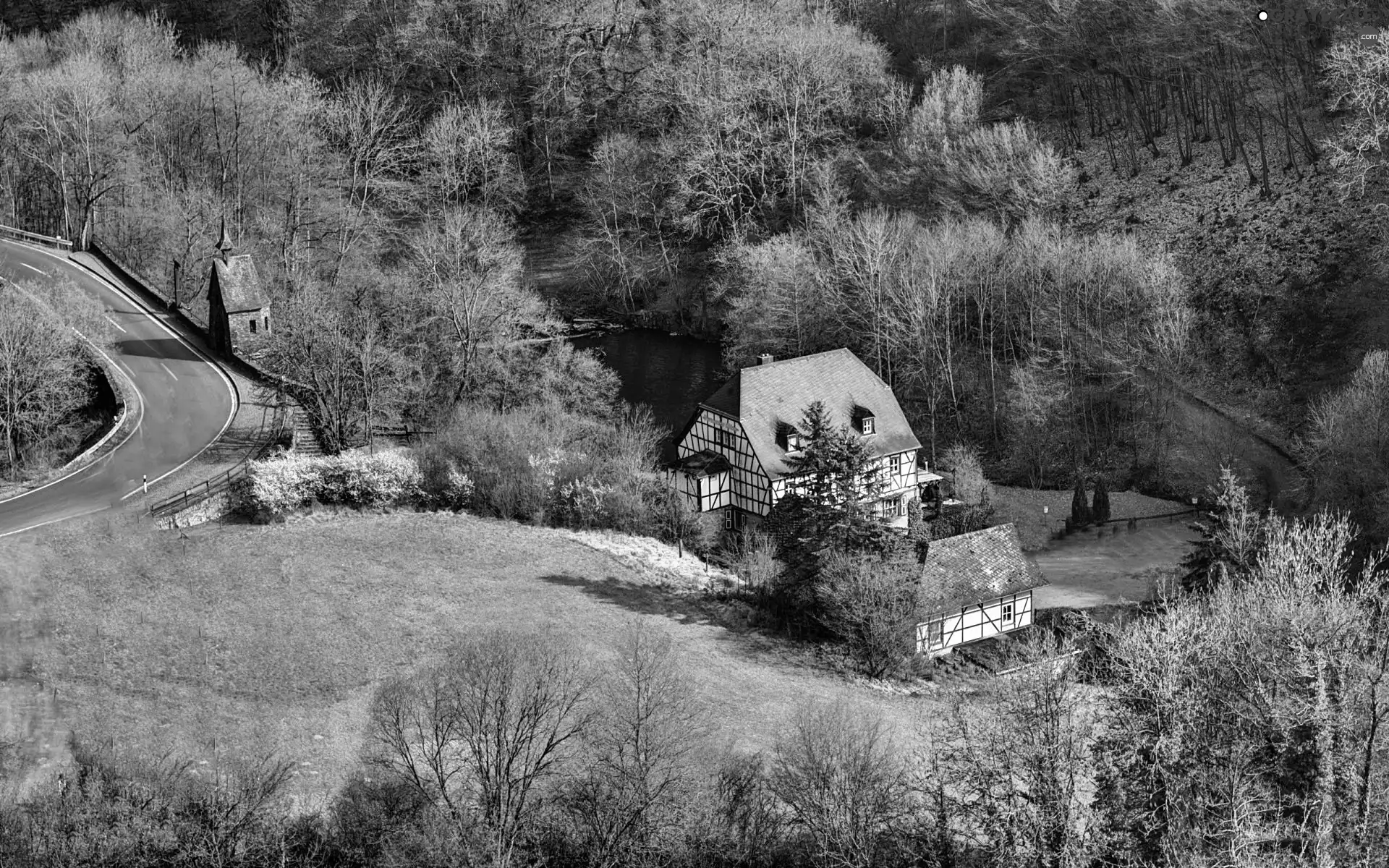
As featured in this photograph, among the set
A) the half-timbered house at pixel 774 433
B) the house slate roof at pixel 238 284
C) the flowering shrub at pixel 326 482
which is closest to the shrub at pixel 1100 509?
the half-timbered house at pixel 774 433

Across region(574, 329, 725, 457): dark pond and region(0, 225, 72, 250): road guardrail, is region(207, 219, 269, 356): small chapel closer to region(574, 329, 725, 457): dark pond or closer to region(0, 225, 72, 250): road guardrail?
region(0, 225, 72, 250): road guardrail

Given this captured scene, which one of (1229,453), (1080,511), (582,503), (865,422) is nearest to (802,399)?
(865,422)

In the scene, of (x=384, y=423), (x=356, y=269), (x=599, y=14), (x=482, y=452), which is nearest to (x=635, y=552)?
(x=482, y=452)

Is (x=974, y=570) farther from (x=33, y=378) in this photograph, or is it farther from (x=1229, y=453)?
(x=33, y=378)

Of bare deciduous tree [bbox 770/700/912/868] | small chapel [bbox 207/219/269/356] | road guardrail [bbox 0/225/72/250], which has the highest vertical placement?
road guardrail [bbox 0/225/72/250]

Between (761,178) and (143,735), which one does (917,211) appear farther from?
(143,735)

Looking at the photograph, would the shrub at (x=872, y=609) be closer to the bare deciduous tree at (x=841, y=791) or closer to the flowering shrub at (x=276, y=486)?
the bare deciduous tree at (x=841, y=791)

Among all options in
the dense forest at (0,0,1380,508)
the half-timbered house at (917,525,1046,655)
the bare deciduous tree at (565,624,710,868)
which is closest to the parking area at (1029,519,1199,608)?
the half-timbered house at (917,525,1046,655)
